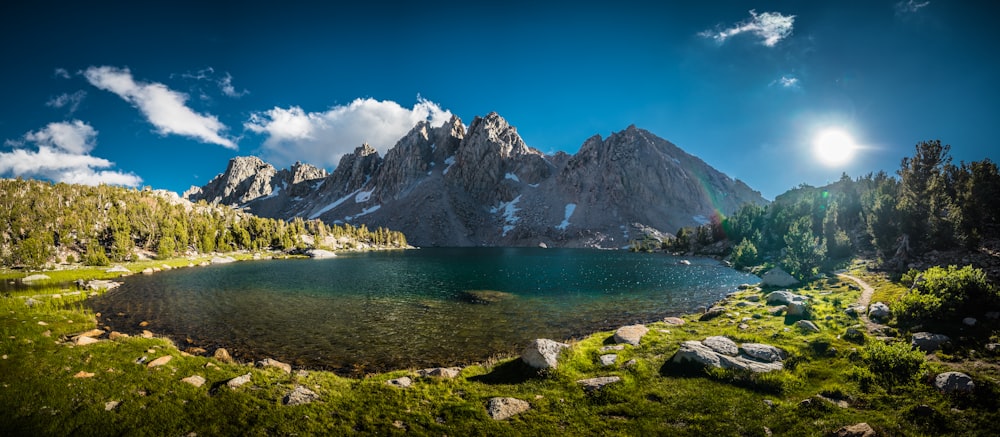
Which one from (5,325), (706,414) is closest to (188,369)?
(5,325)

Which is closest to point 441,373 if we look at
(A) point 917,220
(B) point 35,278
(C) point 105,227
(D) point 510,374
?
(D) point 510,374

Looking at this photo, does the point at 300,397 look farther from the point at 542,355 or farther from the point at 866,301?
the point at 866,301

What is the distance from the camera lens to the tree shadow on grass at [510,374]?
56.6 feet

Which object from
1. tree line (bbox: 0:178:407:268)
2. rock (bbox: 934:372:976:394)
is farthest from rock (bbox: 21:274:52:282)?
rock (bbox: 934:372:976:394)

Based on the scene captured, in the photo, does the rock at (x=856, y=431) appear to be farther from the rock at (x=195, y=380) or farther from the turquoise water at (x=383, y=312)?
the rock at (x=195, y=380)

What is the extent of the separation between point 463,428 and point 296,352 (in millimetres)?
20969

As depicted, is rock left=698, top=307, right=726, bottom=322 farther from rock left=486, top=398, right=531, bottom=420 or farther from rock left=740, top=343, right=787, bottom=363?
rock left=486, top=398, right=531, bottom=420

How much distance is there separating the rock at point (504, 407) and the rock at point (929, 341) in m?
18.8

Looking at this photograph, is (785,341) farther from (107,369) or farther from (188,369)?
(107,369)

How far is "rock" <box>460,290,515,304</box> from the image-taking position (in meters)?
47.3

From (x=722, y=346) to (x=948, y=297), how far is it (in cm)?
1318

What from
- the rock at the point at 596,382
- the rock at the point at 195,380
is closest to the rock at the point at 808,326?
the rock at the point at 596,382

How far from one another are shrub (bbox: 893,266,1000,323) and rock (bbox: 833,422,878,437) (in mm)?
15687

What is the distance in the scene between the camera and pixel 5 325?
71.4ft
